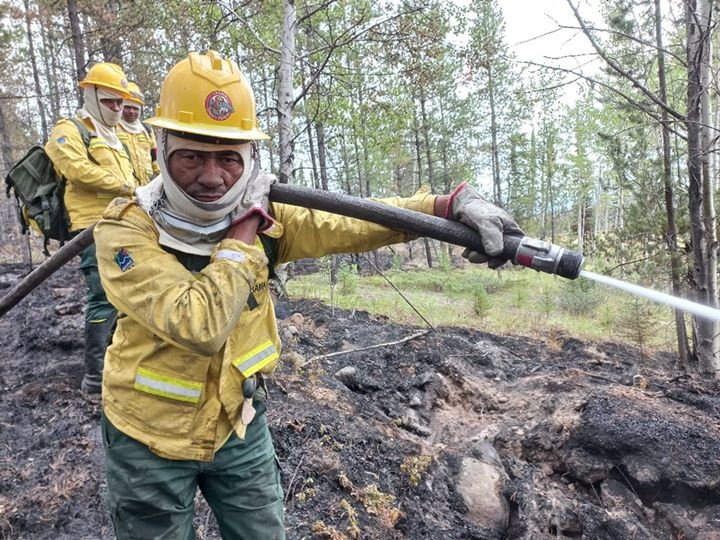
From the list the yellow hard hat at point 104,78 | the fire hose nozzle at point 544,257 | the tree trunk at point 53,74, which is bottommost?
the fire hose nozzle at point 544,257

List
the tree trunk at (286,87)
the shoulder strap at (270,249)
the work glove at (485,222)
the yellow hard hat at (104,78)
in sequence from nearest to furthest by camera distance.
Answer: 1. the work glove at (485,222)
2. the shoulder strap at (270,249)
3. the yellow hard hat at (104,78)
4. the tree trunk at (286,87)

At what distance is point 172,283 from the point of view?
5.36ft

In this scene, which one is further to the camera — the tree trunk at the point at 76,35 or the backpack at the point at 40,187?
the tree trunk at the point at 76,35

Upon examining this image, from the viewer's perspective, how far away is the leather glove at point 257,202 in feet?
5.93

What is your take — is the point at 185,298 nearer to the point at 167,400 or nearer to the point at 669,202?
the point at 167,400

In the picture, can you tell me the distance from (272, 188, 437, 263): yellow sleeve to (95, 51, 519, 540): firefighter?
197mm

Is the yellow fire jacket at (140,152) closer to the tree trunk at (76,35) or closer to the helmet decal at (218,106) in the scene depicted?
the helmet decal at (218,106)

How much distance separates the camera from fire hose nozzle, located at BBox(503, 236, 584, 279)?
1.86 metres

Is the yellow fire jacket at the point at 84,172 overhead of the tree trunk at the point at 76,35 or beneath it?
beneath

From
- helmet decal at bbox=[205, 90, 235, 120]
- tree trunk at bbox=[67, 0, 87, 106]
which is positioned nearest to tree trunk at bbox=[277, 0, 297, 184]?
helmet decal at bbox=[205, 90, 235, 120]

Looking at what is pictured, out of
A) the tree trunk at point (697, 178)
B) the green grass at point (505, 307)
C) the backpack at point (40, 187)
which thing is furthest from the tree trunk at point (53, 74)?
the tree trunk at point (697, 178)

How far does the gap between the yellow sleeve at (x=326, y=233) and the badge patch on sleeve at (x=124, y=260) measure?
25.5 inches

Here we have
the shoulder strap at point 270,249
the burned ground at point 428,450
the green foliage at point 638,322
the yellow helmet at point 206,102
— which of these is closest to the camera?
the yellow helmet at point 206,102

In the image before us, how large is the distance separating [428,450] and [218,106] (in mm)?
3363
